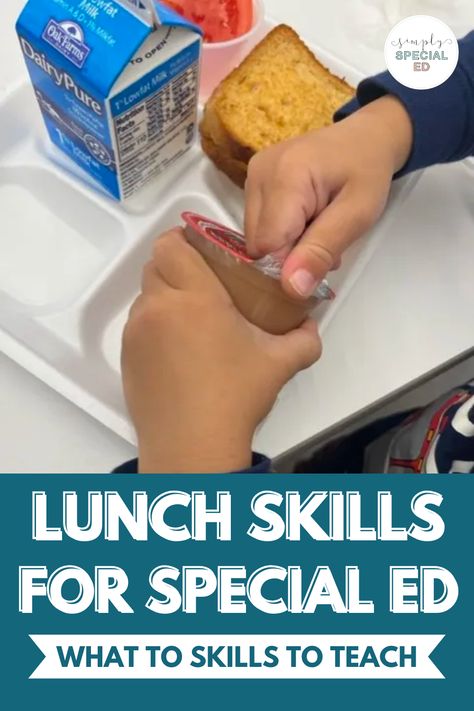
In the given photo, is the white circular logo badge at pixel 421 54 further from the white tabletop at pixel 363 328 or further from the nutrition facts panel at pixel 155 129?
the nutrition facts panel at pixel 155 129

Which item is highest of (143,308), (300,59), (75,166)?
(300,59)

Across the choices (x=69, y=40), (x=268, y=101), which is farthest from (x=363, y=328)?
(x=69, y=40)

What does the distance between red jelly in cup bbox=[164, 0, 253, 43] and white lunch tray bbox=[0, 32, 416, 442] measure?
14 centimetres

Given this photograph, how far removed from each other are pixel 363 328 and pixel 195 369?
246 millimetres

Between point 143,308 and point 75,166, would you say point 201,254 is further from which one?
point 75,166

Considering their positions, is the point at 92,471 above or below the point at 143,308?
below

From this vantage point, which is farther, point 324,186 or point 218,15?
point 218,15

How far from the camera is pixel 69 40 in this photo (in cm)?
62

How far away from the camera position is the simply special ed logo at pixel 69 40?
0.62 m

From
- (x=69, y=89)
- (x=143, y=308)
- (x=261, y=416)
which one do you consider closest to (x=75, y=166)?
(x=69, y=89)

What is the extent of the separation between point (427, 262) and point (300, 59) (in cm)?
26

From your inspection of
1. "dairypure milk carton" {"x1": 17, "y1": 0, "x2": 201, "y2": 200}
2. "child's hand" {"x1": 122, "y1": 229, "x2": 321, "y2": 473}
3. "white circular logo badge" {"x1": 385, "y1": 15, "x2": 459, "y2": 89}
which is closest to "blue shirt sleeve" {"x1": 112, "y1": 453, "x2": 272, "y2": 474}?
"child's hand" {"x1": 122, "y1": 229, "x2": 321, "y2": 473}

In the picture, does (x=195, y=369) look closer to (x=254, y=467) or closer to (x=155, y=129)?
(x=254, y=467)

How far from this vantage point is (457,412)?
666 mm
